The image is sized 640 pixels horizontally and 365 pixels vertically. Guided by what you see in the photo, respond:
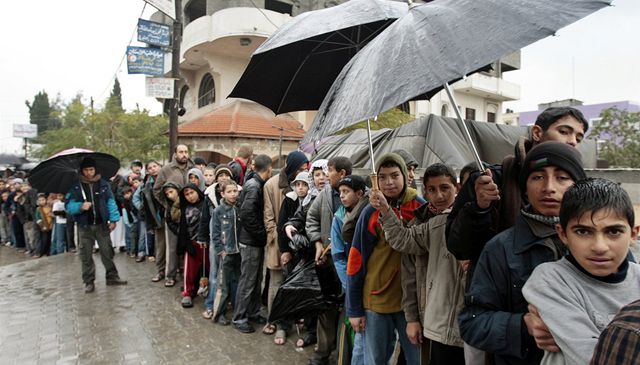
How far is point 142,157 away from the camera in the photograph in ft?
59.5

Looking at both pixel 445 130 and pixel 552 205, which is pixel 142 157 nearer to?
pixel 445 130

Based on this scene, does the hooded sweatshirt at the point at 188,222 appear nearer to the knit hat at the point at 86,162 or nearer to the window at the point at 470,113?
the knit hat at the point at 86,162

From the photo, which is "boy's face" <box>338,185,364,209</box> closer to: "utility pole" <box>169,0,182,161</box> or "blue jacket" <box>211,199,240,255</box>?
"blue jacket" <box>211,199,240,255</box>

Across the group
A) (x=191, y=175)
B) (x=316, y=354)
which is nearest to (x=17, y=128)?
(x=191, y=175)

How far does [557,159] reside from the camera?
5.26 feet

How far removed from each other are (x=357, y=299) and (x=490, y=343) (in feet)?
5.16

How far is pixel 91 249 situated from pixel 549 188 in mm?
6832

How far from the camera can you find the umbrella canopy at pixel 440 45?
1521mm

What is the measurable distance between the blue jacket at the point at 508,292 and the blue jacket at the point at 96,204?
6496 millimetres

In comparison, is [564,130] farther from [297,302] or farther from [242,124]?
[242,124]

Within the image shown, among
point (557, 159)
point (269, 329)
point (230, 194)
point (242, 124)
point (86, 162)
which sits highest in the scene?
point (242, 124)

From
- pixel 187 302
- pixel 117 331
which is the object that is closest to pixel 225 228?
pixel 187 302

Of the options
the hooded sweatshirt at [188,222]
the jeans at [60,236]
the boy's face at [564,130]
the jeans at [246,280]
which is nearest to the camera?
the boy's face at [564,130]

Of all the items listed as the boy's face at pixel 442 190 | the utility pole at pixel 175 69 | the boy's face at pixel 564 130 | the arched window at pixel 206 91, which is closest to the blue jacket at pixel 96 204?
the utility pole at pixel 175 69
